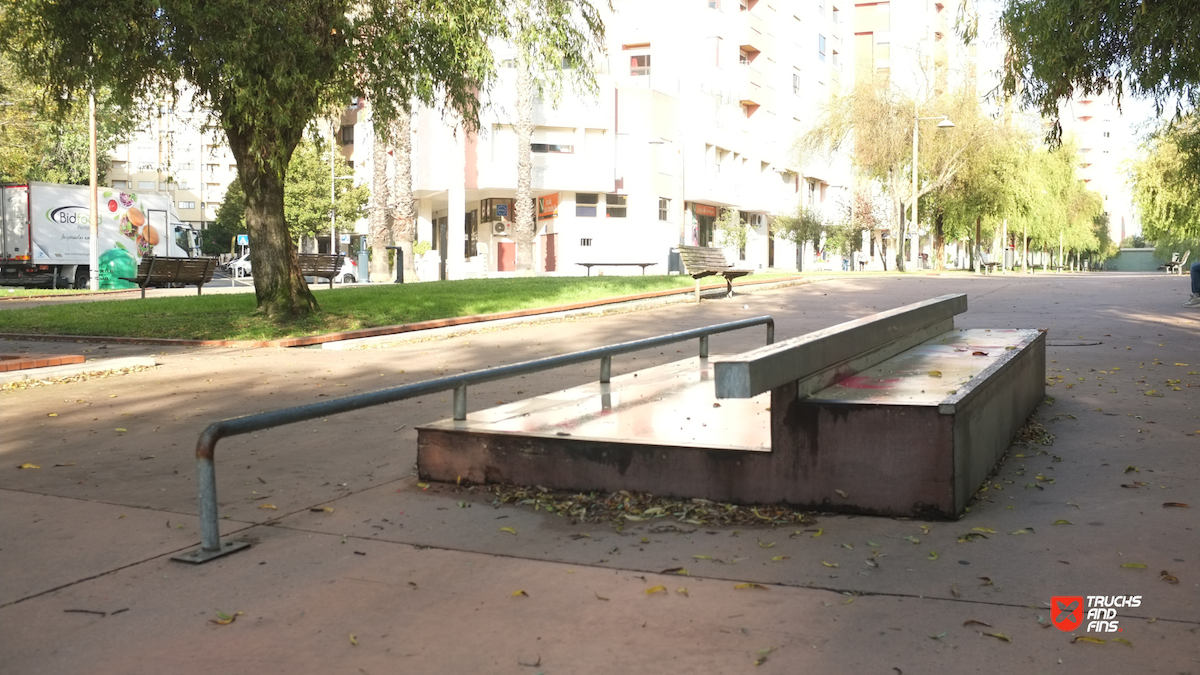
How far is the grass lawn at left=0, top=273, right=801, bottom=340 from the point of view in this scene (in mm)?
15336

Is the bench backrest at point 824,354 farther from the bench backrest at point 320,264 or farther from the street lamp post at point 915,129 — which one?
the street lamp post at point 915,129

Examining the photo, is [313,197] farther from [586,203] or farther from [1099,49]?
[1099,49]

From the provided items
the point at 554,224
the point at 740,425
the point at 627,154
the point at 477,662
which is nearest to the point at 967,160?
the point at 627,154

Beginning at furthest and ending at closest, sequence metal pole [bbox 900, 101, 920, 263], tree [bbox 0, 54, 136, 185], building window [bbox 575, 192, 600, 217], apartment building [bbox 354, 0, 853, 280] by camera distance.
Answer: building window [bbox 575, 192, 600, 217] → apartment building [bbox 354, 0, 853, 280] → metal pole [bbox 900, 101, 920, 263] → tree [bbox 0, 54, 136, 185]

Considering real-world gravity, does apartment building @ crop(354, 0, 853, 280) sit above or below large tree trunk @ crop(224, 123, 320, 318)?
above

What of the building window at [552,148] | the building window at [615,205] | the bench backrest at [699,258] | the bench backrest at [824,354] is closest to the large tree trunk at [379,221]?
the building window at [552,148]

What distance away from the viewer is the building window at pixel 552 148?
49.0 meters

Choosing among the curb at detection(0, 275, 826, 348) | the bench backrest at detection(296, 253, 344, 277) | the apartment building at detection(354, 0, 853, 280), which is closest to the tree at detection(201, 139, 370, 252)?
the apartment building at detection(354, 0, 853, 280)

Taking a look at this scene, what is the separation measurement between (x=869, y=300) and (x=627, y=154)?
30.5 meters

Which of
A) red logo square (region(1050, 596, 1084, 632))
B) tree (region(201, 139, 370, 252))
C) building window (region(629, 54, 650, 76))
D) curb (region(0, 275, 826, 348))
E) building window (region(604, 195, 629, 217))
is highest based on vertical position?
building window (region(629, 54, 650, 76))

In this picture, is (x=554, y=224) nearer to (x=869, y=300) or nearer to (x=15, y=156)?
(x=15, y=156)

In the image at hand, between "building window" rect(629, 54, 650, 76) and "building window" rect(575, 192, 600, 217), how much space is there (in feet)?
25.3

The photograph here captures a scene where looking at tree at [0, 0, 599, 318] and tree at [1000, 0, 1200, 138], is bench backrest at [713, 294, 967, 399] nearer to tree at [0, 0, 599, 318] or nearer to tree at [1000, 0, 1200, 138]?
tree at [1000, 0, 1200, 138]

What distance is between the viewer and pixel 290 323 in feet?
51.5
